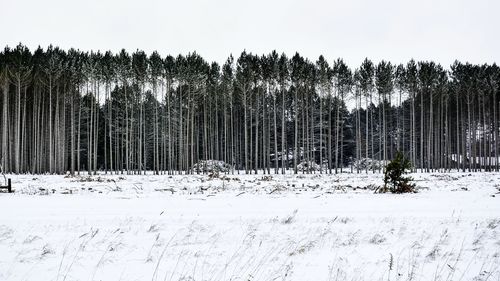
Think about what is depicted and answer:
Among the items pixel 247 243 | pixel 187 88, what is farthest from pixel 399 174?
pixel 187 88

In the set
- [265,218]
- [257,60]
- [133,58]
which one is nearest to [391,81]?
[257,60]

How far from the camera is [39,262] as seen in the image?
4918mm

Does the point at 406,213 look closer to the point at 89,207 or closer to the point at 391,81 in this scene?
the point at 89,207

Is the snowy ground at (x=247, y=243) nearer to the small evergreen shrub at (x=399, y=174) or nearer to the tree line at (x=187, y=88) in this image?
the small evergreen shrub at (x=399, y=174)

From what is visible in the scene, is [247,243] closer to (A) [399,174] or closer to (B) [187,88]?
(A) [399,174]

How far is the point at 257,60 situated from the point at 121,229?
101 ft

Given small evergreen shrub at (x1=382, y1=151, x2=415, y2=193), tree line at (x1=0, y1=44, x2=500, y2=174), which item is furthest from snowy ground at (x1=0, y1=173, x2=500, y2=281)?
tree line at (x1=0, y1=44, x2=500, y2=174)

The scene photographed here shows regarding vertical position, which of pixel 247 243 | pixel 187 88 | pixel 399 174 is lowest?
pixel 247 243

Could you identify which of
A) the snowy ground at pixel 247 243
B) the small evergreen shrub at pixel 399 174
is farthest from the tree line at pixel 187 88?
the snowy ground at pixel 247 243

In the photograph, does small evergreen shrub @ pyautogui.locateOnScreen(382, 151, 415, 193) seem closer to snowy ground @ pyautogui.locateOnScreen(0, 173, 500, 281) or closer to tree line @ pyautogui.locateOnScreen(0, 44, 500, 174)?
snowy ground @ pyautogui.locateOnScreen(0, 173, 500, 281)

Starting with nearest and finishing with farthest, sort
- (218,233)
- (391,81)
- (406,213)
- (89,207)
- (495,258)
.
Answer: (495,258)
(218,233)
(406,213)
(89,207)
(391,81)

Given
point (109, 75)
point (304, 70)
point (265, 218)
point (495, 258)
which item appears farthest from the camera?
point (304, 70)

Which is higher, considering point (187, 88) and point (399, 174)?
point (187, 88)

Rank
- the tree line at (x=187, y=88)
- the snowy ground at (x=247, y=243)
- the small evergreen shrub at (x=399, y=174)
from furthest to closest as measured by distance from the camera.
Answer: the tree line at (x=187, y=88) → the small evergreen shrub at (x=399, y=174) → the snowy ground at (x=247, y=243)
